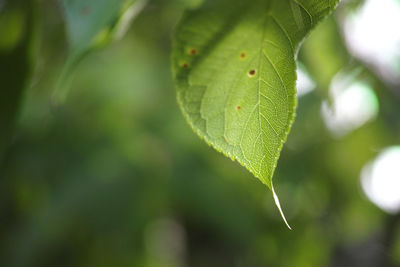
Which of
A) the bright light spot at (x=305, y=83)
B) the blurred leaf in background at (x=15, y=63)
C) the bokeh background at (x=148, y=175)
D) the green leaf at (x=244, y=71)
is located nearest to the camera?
the green leaf at (x=244, y=71)

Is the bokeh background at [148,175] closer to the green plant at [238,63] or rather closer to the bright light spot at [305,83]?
the bright light spot at [305,83]

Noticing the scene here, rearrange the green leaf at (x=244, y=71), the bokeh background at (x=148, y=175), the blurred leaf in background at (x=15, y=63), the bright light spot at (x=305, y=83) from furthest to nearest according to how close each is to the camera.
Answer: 1. the bokeh background at (x=148, y=175)
2. the bright light spot at (x=305, y=83)
3. the blurred leaf in background at (x=15, y=63)
4. the green leaf at (x=244, y=71)

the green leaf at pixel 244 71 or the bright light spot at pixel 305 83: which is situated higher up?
the green leaf at pixel 244 71

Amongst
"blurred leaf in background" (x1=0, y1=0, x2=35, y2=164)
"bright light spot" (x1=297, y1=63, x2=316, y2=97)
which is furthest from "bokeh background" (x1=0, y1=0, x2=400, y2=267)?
"blurred leaf in background" (x1=0, y1=0, x2=35, y2=164)

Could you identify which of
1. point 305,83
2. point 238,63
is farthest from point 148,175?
point 238,63

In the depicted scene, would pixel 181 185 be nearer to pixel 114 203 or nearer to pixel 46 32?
pixel 114 203

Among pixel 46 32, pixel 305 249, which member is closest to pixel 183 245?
pixel 305 249

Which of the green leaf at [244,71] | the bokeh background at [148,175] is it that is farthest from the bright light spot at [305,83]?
the green leaf at [244,71]

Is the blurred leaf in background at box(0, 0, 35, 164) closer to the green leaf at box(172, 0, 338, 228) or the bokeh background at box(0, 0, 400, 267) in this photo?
the green leaf at box(172, 0, 338, 228)
